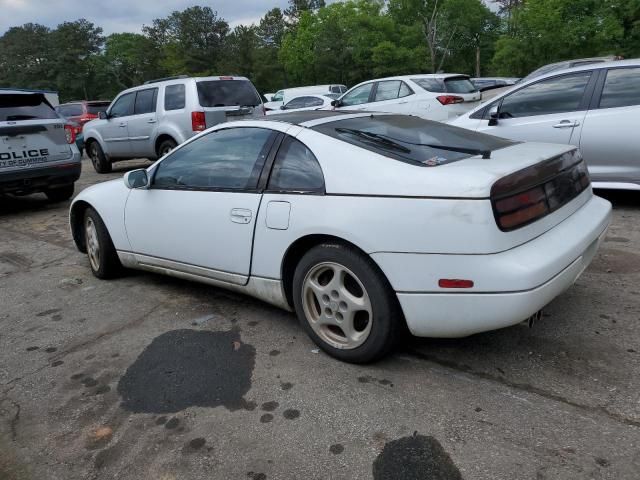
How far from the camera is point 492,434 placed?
2277 millimetres

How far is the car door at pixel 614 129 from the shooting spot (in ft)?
17.0

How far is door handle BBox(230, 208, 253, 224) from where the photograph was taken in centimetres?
320

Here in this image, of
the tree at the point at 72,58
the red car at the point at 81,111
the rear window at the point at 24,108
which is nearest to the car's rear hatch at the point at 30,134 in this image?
the rear window at the point at 24,108

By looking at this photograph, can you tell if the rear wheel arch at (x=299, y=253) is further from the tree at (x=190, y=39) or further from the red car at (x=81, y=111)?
the tree at (x=190, y=39)

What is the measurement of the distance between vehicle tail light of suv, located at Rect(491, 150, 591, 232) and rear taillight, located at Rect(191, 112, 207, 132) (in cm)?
694

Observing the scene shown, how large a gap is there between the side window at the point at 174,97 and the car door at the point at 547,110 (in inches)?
218

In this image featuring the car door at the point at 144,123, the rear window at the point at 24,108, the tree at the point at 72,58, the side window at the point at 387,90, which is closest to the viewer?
the rear window at the point at 24,108

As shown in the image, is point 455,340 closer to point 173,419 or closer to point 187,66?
point 173,419

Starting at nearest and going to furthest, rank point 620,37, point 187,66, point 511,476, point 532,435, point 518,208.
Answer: point 511,476 → point 532,435 → point 518,208 → point 620,37 → point 187,66

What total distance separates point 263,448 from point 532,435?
1.17m

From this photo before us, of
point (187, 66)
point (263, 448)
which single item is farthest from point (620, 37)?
point (187, 66)

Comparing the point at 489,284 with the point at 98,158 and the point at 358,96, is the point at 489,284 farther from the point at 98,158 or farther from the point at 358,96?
the point at 98,158

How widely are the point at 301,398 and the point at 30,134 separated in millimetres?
6561

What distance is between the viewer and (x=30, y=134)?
7.35 m
